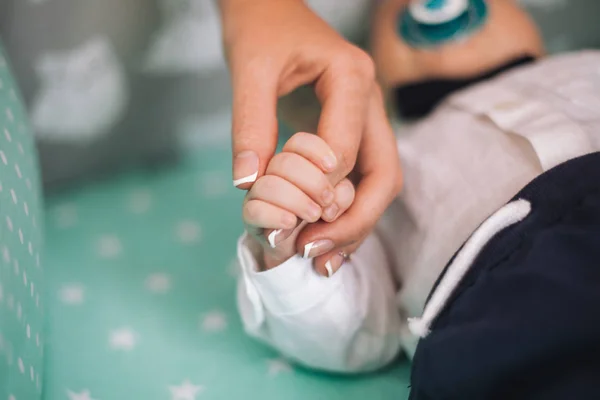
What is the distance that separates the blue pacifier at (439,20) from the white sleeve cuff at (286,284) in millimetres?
305

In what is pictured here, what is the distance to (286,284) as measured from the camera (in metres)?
0.51

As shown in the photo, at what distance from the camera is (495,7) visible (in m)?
0.72

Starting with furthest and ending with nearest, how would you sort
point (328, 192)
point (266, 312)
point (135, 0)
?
point (135, 0) < point (266, 312) < point (328, 192)

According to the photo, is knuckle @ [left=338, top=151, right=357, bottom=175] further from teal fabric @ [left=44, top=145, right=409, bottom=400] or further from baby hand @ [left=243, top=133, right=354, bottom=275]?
teal fabric @ [left=44, top=145, right=409, bottom=400]

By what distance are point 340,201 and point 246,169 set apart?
0.07 meters

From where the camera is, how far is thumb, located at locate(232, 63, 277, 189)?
0.44 meters

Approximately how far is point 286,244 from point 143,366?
0.70 feet

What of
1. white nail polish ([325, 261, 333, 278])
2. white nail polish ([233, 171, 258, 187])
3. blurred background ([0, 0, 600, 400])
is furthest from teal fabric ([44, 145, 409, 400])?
white nail polish ([233, 171, 258, 187])

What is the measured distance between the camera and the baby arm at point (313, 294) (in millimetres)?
431

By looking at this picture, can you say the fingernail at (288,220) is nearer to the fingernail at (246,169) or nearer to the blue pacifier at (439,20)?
the fingernail at (246,169)

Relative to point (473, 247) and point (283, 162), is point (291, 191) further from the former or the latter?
point (473, 247)

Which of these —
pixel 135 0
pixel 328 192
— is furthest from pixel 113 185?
pixel 328 192

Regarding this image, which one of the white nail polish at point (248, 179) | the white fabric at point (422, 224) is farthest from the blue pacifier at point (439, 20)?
the white nail polish at point (248, 179)

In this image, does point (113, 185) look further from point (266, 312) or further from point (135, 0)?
point (266, 312)
